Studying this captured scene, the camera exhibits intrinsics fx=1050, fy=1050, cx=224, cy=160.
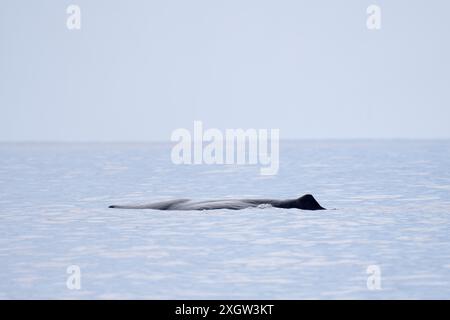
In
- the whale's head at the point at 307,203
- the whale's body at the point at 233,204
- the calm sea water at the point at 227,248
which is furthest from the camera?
the whale's body at the point at 233,204

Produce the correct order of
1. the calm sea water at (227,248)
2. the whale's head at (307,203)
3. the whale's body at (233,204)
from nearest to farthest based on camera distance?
the calm sea water at (227,248) < the whale's head at (307,203) < the whale's body at (233,204)

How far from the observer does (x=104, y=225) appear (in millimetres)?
27453

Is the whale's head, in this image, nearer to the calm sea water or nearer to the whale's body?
the whale's body

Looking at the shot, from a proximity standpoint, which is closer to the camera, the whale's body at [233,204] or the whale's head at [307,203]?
the whale's head at [307,203]

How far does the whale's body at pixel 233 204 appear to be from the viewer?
30781mm

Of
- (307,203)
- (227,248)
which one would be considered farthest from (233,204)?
(227,248)

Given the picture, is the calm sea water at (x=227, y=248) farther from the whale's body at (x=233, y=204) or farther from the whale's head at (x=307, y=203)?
the whale's body at (x=233, y=204)

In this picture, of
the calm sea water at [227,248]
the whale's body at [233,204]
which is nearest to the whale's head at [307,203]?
the whale's body at [233,204]

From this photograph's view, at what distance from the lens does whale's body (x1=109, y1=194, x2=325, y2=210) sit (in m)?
30.8

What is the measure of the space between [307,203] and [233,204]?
244cm

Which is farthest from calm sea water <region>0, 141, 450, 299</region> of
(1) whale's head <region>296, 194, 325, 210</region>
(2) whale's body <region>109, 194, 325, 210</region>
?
(2) whale's body <region>109, 194, 325, 210</region>

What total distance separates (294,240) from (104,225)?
584 centimetres

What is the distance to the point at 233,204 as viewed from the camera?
31.8 metres
